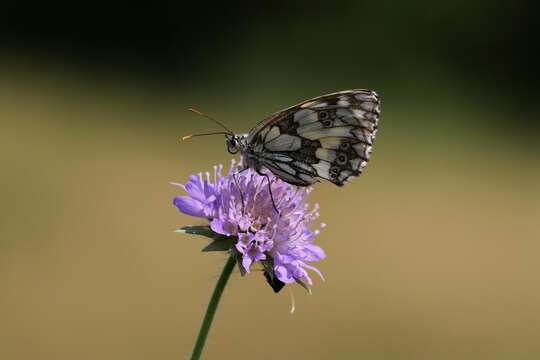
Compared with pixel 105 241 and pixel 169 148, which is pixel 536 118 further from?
pixel 105 241

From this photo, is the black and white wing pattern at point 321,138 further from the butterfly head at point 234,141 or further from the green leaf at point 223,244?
the green leaf at point 223,244

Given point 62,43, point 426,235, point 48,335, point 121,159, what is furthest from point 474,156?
point 48,335

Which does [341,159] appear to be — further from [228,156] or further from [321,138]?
[228,156]

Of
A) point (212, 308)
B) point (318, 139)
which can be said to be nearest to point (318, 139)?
point (318, 139)

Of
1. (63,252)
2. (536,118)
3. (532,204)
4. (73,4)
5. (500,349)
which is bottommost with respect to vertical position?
(500,349)

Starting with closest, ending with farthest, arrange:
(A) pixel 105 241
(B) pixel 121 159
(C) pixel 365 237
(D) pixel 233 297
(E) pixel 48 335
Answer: (E) pixel 48 335, (D) pixel 233 297, (A) pixel 105 241, (C) pixel 365 237, (B) pixel 121 159

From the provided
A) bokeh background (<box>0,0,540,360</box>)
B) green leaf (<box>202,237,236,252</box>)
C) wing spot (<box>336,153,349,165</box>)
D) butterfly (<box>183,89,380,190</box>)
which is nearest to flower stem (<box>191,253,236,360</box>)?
green leaf (<box>202,237,236,252</box>)

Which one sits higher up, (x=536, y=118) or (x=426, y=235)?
(x=536, y=118)
